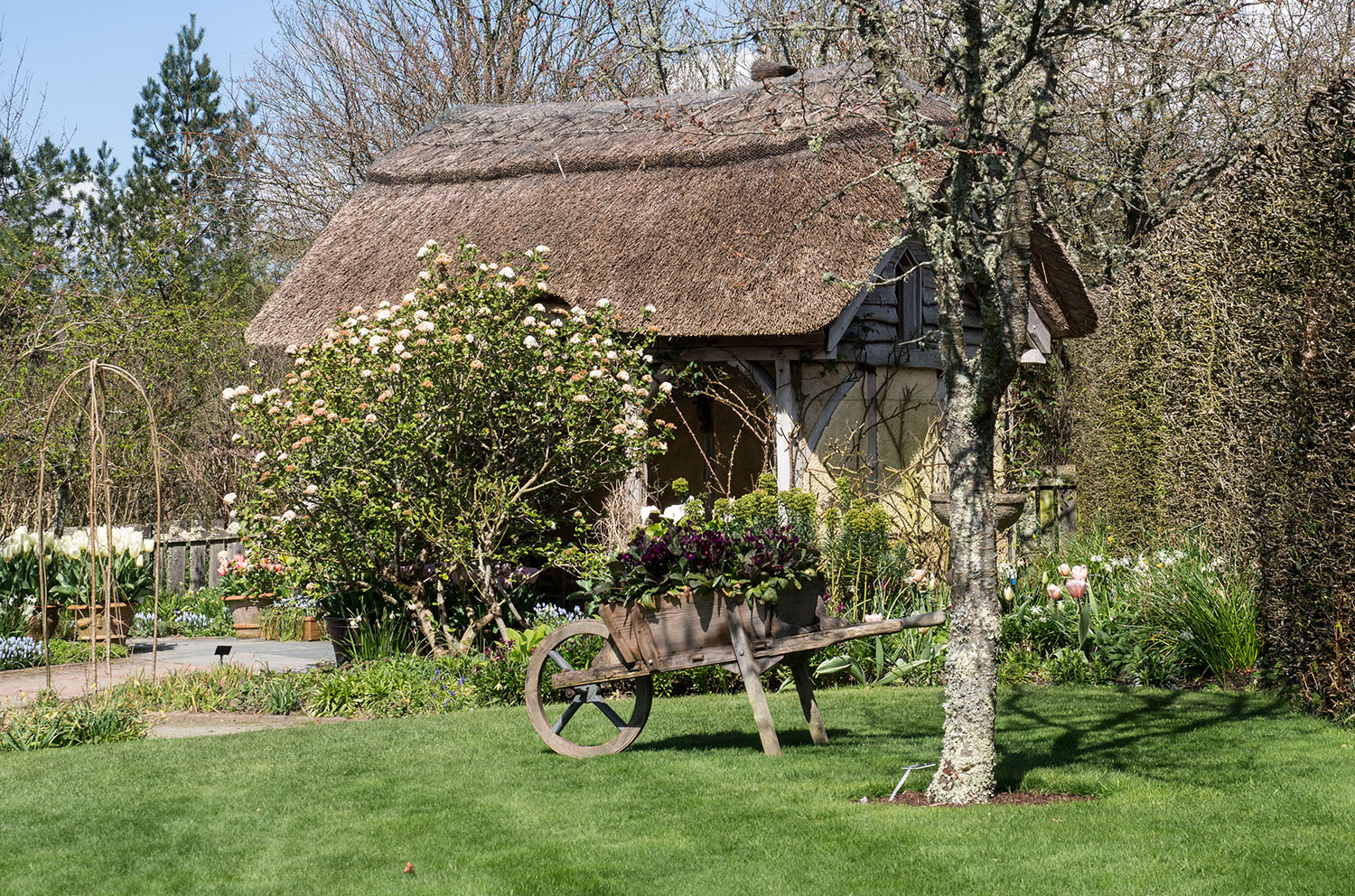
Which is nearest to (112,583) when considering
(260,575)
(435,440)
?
(260,575)

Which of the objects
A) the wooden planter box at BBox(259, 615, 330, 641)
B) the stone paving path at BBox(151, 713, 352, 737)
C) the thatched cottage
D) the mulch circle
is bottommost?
the mulch circle

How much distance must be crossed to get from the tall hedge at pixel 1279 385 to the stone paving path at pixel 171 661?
654 centimetres

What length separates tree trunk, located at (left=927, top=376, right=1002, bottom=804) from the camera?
5035 mm

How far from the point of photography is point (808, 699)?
20.7 feet

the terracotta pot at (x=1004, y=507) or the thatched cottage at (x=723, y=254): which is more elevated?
the thatched cottage at (x=723, y=254)

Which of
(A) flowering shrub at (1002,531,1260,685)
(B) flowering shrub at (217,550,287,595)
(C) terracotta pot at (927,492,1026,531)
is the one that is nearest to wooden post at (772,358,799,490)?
(C) terracotta pot at (927,492,1026,531)

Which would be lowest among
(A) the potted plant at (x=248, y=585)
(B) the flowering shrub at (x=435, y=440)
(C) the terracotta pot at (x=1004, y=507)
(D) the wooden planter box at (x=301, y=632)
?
(D) the wooden planter box at (x=301, y=632)

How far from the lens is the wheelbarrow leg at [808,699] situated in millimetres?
6277

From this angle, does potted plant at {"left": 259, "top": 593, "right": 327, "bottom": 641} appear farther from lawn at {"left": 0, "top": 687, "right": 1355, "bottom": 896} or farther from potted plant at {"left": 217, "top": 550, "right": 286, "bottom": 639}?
lawn at {"left": 0, "top": 687, "right": 1355, "bottom": 896}

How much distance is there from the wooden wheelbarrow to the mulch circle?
31.3 inches

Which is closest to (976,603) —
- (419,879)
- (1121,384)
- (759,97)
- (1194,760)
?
(1194,760)

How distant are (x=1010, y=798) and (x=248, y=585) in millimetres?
6844

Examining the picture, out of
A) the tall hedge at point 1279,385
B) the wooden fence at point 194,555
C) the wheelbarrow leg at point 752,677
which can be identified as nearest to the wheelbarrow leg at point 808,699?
the wheelbarrow leg at point 752,677

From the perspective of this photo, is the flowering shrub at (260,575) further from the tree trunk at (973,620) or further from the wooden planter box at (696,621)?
the tree trunk at (973,620)
